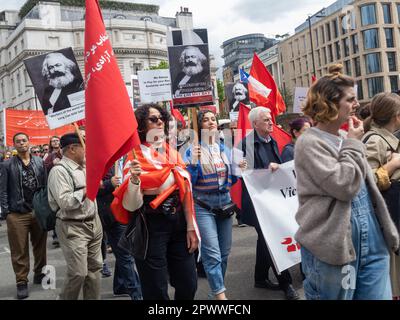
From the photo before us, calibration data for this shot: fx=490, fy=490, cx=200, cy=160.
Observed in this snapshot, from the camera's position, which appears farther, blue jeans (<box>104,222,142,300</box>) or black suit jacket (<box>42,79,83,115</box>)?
black suit jacket (<box>42,79,83,115</box>)

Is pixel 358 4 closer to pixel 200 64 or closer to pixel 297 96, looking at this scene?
pixel 297 96

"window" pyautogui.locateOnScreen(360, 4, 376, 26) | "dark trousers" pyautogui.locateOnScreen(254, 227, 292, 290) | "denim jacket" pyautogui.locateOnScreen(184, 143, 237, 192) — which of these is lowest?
"dark trousers" pyautogui.locateOnScreen(254, 227, 292, 290)

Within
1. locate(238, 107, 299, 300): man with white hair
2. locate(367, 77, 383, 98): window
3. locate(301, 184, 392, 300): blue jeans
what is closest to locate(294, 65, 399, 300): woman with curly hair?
locate(301, 184, 392, 300): blue jeans

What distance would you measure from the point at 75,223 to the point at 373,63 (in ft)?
234

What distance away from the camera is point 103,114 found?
334 cm

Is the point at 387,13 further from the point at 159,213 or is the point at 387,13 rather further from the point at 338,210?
the point at 338,210

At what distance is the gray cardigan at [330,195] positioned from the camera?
2.41 m

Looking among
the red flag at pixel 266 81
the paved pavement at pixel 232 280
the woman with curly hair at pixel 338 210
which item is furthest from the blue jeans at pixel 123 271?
the red flag at pixel 266 81

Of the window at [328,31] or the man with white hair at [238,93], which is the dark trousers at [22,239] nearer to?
the man with white hair at [238,93]

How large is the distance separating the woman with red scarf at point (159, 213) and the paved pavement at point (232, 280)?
1.71 meters

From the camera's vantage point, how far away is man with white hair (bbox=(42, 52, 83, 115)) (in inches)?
207

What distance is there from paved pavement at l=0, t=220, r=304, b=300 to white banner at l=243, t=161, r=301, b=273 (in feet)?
1.51

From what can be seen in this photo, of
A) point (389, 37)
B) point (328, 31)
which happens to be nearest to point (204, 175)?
point (389, 37)

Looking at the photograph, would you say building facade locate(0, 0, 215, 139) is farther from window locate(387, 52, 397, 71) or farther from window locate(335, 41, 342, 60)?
window locate(387, 52, 397, 71)
